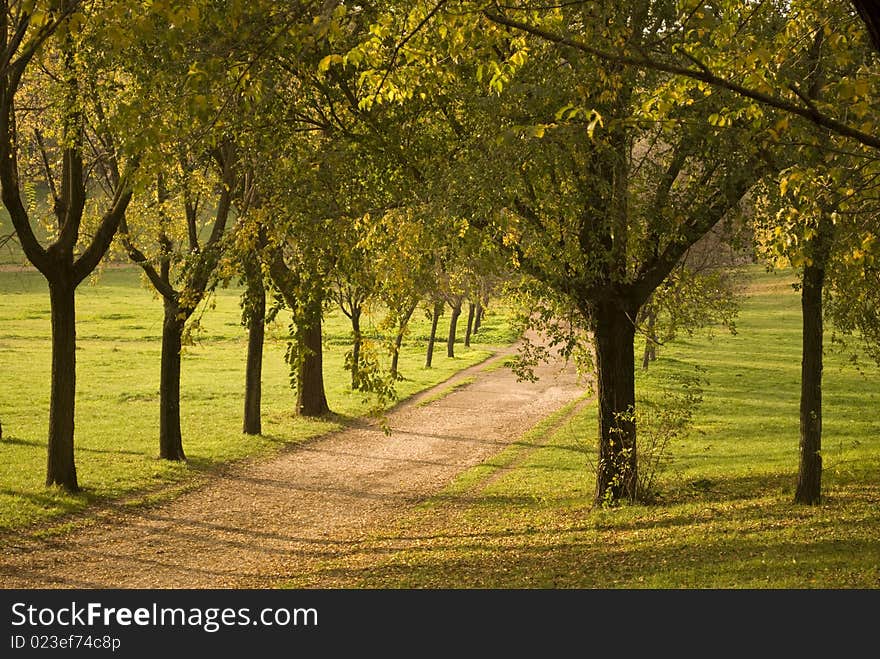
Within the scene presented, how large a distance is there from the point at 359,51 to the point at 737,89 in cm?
332

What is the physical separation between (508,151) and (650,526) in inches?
247

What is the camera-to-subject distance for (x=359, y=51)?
8.64 m

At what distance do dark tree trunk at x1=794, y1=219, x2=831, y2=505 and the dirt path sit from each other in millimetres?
7343

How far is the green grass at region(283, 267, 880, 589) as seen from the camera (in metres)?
11.6

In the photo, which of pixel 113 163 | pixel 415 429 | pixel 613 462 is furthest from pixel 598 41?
pixel 415 429

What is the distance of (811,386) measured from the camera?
Result: 14.9 meters

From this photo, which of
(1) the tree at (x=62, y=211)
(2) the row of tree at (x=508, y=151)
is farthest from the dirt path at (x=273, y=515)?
(2) the row of tree at (x=508, y=151)

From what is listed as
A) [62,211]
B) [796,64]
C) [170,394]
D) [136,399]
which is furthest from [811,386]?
[136,399]

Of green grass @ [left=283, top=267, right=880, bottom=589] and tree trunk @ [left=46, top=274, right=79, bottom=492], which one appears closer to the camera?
green grass @ [left=283, top=267, right=880, bottom=589]

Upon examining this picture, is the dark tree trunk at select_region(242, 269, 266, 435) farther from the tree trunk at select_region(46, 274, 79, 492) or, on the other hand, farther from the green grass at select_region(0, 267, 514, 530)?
the tree trunk at select_region(46, 274, 79, 492)

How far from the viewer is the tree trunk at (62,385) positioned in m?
17.8

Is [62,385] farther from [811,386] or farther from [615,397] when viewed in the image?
[811,386]

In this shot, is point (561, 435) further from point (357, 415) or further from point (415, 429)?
point (357, 415)

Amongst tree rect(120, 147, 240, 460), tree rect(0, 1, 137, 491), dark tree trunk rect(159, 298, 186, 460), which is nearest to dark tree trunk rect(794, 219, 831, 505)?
tree rect(0, 1, 137, 491)
